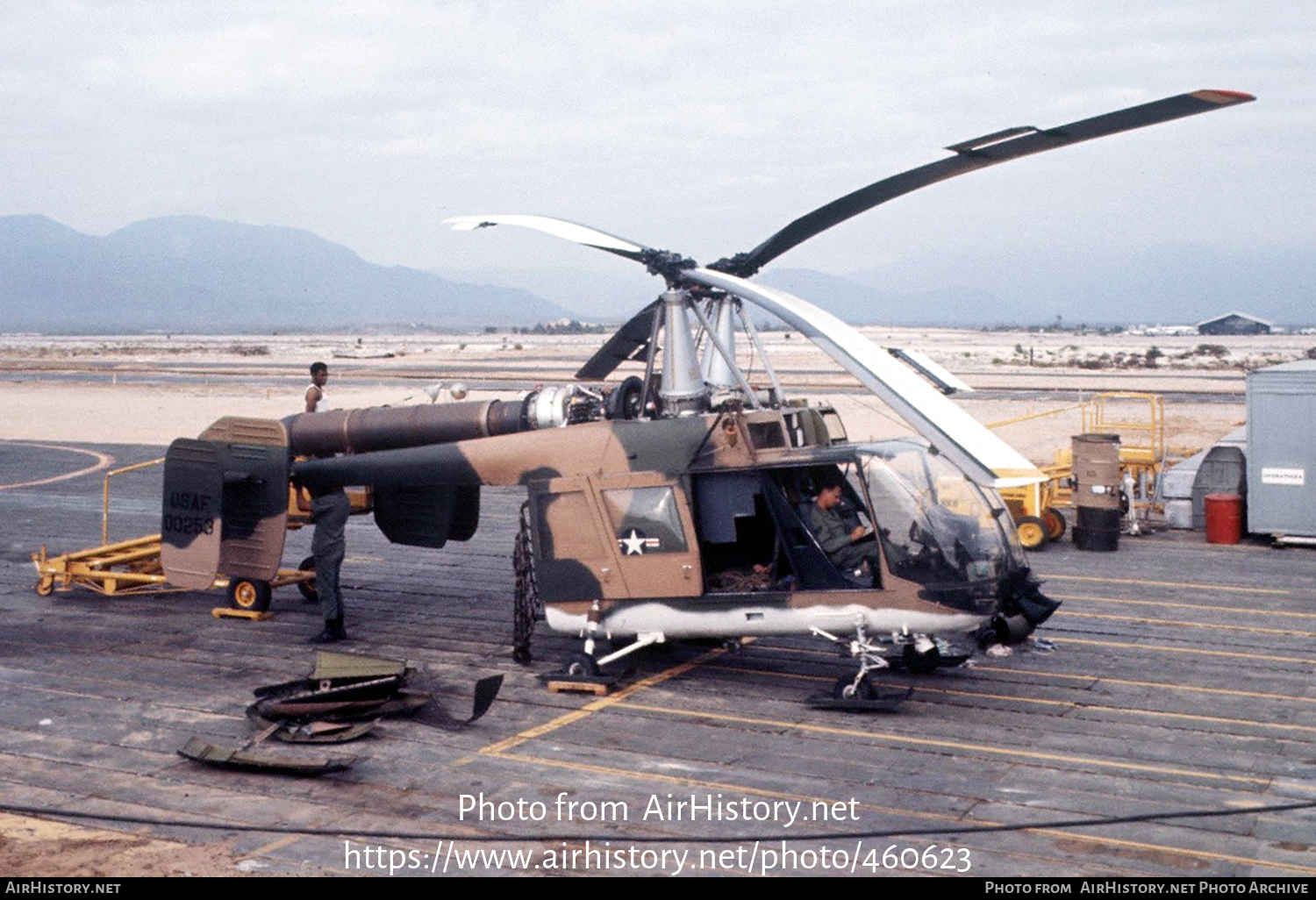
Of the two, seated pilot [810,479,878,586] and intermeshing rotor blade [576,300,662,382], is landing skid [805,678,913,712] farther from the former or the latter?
intermeshing rotor blade [576,300,662,382]

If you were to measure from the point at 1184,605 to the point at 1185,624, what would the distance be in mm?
933

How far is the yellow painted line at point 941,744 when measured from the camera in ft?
29.2

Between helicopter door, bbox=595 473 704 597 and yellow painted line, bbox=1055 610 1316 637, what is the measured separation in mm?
5320

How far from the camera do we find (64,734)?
1004 cm

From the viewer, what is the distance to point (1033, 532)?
1823 centimetres

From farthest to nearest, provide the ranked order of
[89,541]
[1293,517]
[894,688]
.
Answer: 1. [89,541]
2. [1293,517]
3. [894,688]

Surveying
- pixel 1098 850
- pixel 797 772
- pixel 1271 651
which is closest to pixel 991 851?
pixel 1098 850

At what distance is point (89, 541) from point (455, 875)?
14.5 m

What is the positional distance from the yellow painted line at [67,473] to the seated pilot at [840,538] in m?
20.5

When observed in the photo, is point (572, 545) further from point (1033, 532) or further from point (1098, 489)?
point (1098, 489)

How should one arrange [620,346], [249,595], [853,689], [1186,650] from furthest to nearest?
[249,595], [620,346], [1186,650], [853,689]

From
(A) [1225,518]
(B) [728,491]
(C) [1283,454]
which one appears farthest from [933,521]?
(C) [1283,454]

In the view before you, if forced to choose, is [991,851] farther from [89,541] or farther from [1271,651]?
[89,541]

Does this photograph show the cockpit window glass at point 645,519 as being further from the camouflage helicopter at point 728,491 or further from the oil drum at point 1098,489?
the oil drum at point 1098,489
